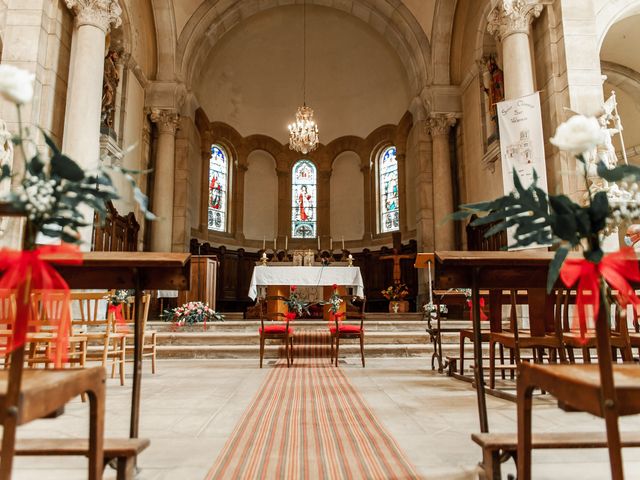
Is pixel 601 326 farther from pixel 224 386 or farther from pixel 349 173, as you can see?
pixel 349 173

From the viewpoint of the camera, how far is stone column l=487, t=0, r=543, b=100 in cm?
723

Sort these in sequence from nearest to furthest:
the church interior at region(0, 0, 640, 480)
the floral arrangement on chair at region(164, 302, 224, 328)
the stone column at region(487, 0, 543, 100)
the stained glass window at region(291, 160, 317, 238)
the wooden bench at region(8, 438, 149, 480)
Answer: the church interior at region(0, 0, 640, 480) < the wooden bench at region(8, 438, 149, 480) < the stone column at region(487, 0, 543, 100) < the floral arrangement on chair at region(164, 302, 224, 328) < the stained glass window at region(291, 160, 317, 238)

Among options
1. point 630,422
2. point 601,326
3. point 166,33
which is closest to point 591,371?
point 601,326

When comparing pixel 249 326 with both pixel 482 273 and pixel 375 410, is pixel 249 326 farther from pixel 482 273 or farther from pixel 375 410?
pixel 482 273

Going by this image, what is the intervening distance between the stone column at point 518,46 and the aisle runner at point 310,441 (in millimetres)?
5373

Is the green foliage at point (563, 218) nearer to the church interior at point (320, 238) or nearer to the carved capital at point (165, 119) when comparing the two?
the church interior at point (320, 238)

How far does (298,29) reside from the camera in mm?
15398

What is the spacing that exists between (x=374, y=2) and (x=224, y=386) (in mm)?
11867

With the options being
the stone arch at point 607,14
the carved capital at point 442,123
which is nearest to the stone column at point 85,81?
the stone arch at point 607,14

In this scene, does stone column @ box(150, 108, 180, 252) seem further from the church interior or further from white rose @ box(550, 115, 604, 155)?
white rose @ box(550, 115, 604, 155)

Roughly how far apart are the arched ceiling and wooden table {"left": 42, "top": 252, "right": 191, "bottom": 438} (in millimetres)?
12990

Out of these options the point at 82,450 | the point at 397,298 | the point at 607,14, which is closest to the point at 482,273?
the point at 82,450

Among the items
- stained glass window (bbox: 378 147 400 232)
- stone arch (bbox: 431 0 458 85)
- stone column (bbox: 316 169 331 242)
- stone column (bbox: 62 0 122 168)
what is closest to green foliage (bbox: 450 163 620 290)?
stone column (bbox: 62 0 122 168)

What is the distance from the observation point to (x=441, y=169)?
12.1m
